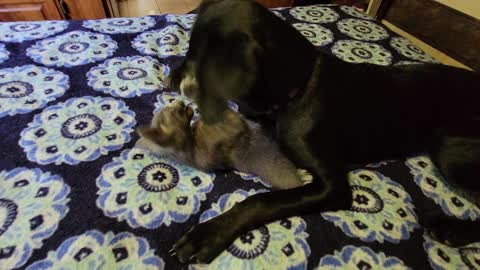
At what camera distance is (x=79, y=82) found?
4.05 ft

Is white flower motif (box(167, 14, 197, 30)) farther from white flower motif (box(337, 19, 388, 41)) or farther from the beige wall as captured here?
the beige wall

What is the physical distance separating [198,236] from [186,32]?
118 cm

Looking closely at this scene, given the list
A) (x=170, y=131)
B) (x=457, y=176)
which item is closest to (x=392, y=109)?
(x=457, y=176)

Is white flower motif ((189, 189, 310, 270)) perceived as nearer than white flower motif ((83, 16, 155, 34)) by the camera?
Yes

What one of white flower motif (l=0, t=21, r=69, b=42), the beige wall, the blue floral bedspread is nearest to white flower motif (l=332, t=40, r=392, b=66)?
the blue floral bedspread

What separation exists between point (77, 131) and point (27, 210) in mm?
306

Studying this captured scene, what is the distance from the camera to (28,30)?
1496 mm

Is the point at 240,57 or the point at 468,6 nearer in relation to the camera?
the point at 240,57

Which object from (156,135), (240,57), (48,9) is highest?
(240,57)

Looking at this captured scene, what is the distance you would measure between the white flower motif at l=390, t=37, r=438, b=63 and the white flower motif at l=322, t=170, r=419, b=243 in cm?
86

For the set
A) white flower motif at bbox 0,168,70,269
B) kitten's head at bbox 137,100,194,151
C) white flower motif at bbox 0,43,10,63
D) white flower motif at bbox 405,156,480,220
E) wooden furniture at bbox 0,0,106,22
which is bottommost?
wooden furniture at bbox 0,0,106,22

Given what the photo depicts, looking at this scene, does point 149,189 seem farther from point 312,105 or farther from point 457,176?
point 457,176

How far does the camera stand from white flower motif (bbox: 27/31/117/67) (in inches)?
52.4

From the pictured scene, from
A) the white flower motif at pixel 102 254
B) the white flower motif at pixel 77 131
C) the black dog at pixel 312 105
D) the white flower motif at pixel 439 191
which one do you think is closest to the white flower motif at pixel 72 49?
the white flower motif at pixel 77 131
